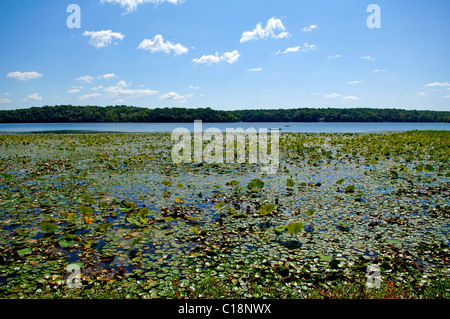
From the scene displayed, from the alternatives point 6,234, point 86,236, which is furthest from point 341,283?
point 6,234

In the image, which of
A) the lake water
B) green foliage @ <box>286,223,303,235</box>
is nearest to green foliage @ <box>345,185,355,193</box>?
green foliage @ <box>286,223,303,235</box>

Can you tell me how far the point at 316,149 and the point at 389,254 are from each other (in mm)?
13186

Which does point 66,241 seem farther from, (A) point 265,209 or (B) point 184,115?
(B) point 184,115

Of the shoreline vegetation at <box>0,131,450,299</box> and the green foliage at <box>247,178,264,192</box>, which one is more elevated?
the green foliage at <box>247,178,264,192</box>

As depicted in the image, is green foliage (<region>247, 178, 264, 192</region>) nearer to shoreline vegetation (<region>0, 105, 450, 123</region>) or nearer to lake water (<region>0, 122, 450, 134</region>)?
lake water (<region>0, 122, 450, 134</region>)

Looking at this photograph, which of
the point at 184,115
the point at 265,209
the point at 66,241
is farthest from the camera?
the point at 184,115

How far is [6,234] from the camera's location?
4383 mm

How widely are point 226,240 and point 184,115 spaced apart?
89.8 m

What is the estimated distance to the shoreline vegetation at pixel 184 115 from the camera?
8256 cm

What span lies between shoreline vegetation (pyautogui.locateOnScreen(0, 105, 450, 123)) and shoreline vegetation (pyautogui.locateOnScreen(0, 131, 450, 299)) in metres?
86.1

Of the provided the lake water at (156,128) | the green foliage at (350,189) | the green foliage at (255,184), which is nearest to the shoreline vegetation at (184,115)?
the lake water at (156,128)

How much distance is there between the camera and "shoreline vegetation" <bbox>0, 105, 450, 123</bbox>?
82562 millimetres

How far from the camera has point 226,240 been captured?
4.23 meters

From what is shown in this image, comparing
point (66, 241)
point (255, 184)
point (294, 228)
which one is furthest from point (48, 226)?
point (255, 184)
